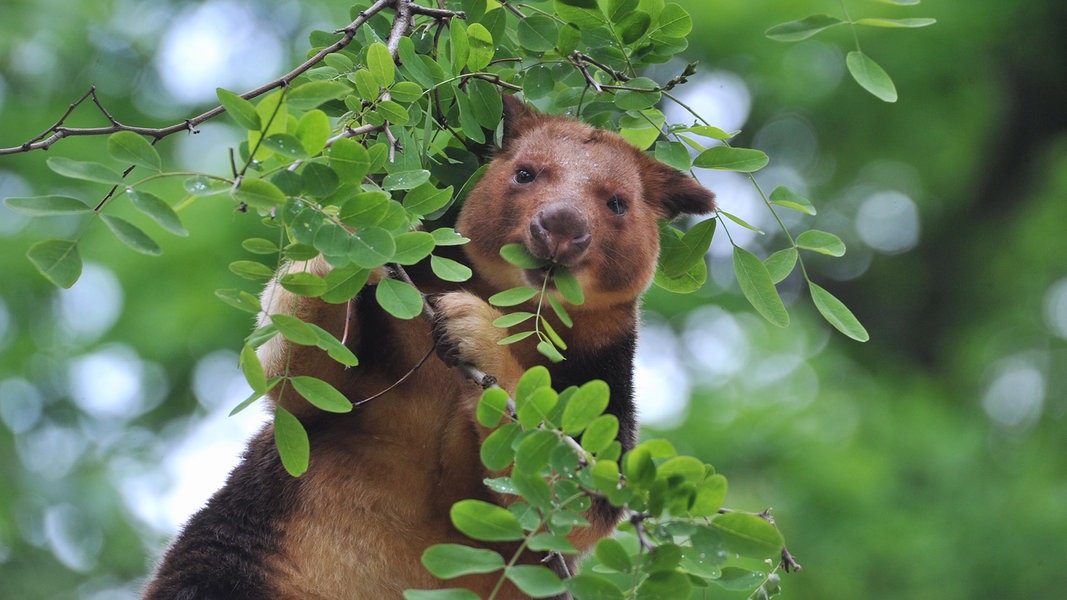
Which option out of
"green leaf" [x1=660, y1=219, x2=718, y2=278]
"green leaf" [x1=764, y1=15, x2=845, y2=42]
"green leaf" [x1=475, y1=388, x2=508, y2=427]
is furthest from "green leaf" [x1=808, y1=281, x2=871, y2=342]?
"green leaf" [x1=475, y1=388, x2=508, y2=427]

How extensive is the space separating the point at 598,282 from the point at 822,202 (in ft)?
32.9

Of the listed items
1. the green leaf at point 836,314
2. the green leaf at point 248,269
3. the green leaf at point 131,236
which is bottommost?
the green leaf at point 836,314

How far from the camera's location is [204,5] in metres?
10.4

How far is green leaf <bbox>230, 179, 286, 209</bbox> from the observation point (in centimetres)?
258

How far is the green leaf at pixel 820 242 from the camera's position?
11.6 ft

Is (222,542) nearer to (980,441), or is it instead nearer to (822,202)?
(980,441)

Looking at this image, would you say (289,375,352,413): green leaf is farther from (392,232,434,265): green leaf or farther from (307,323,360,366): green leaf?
(392,232,434,265): green leaf

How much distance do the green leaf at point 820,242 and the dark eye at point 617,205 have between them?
79 centimetres

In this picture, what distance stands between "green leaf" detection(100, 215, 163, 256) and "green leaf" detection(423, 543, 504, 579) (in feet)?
3.09

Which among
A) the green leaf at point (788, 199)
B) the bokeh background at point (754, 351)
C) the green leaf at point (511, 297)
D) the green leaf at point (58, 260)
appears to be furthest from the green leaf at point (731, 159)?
the bokeh background at point (754, 351)

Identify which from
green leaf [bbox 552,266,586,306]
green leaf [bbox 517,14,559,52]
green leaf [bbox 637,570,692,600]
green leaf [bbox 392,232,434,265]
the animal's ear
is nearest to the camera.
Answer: green leaf [bbox 637,570,692,600]

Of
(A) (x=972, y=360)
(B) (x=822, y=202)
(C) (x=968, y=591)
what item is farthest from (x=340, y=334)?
(A) (x=972, y=360)

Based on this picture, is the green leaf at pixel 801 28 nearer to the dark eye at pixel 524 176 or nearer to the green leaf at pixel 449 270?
the dark eye at pixel 524 176

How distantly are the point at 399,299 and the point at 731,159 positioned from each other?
1.13 metres
